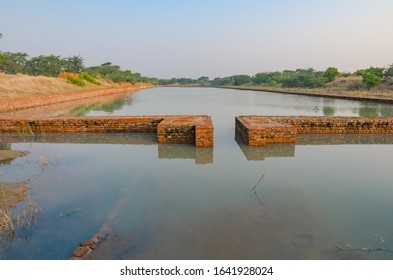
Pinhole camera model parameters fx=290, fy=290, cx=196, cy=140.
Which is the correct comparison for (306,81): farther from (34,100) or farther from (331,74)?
(34,100)

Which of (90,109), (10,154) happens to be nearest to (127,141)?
(10,154)

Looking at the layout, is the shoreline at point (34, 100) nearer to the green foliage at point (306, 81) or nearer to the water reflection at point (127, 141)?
the water reflection at point (127, 141)

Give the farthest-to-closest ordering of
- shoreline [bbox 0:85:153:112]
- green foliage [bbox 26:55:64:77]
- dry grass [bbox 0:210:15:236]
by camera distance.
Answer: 1. green foliage [bbox 26:55:64:77]
2. shoreline [bbox 0:85:153:112]
3. dry grass [bbox 0:210:15:236]

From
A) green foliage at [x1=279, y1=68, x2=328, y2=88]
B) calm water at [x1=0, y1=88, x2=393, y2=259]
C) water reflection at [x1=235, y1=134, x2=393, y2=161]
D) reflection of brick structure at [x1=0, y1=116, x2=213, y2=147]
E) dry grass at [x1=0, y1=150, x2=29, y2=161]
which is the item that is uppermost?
green foliage at [x1=279, y1=68, x2=328, y2=88]

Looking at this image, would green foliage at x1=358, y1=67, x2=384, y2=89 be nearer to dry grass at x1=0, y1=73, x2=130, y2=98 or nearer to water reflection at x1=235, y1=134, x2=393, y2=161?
water reflection at x1=235, y1=134, x2=393, y2=161

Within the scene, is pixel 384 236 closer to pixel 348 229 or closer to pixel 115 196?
pixel 348 229

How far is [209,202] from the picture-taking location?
3.75 m

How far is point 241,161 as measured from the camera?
18.6ft

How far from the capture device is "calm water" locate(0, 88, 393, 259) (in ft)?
9.05

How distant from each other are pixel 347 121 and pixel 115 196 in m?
7.38

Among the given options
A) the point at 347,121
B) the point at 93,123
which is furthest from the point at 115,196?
the point at 347,121

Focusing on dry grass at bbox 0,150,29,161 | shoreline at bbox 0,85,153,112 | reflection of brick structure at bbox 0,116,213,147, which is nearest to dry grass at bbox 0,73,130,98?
shoreline at bbox 0,85,153,112
